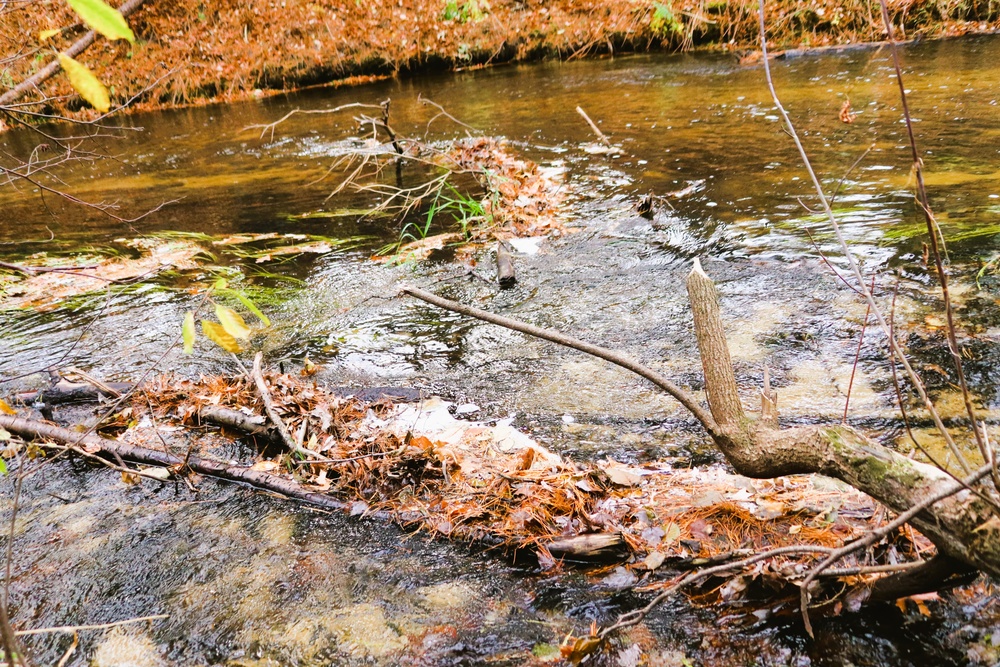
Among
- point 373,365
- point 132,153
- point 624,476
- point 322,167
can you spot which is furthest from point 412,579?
point 132,153

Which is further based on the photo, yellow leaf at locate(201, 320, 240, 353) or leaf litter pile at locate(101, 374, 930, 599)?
leaf litter pile at locate(101, 374, 930, 599)

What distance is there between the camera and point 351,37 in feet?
47.1

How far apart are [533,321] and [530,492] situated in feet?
6.16

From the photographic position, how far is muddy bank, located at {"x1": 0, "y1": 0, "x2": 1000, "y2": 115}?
42.3 feet

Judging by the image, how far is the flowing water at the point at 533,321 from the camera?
6.74 feet

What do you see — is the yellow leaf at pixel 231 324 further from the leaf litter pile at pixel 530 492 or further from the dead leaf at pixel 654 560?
the dead leaf at pixel 654 560

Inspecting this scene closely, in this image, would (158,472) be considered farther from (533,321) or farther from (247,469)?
(533,321)

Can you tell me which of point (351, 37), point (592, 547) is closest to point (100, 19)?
point (592, 547)

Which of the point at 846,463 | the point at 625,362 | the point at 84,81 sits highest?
the point at 84,81

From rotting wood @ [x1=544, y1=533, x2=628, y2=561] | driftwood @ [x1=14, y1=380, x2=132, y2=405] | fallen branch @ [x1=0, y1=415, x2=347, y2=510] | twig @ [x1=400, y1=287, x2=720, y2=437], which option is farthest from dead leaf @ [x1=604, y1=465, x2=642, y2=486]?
driftwood @ [x1=14, y1=380, x2=132, y2=405]

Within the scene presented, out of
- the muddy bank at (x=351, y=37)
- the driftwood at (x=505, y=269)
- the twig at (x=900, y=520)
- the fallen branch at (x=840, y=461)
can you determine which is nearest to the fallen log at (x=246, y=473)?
the fallen branch at (x=840, y=461)

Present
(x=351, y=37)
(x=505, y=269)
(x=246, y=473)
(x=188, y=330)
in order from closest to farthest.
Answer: (x=188, y=330), (x=246, y=473), (x=505, y=269), (x=351, y=37)

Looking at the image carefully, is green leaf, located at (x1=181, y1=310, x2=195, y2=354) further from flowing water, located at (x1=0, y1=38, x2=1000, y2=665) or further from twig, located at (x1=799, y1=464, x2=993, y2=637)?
twig, located at (x1=799, y1=464, x2=993, y2=637)

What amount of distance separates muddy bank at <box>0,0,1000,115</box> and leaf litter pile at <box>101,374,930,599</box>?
12226 mm
